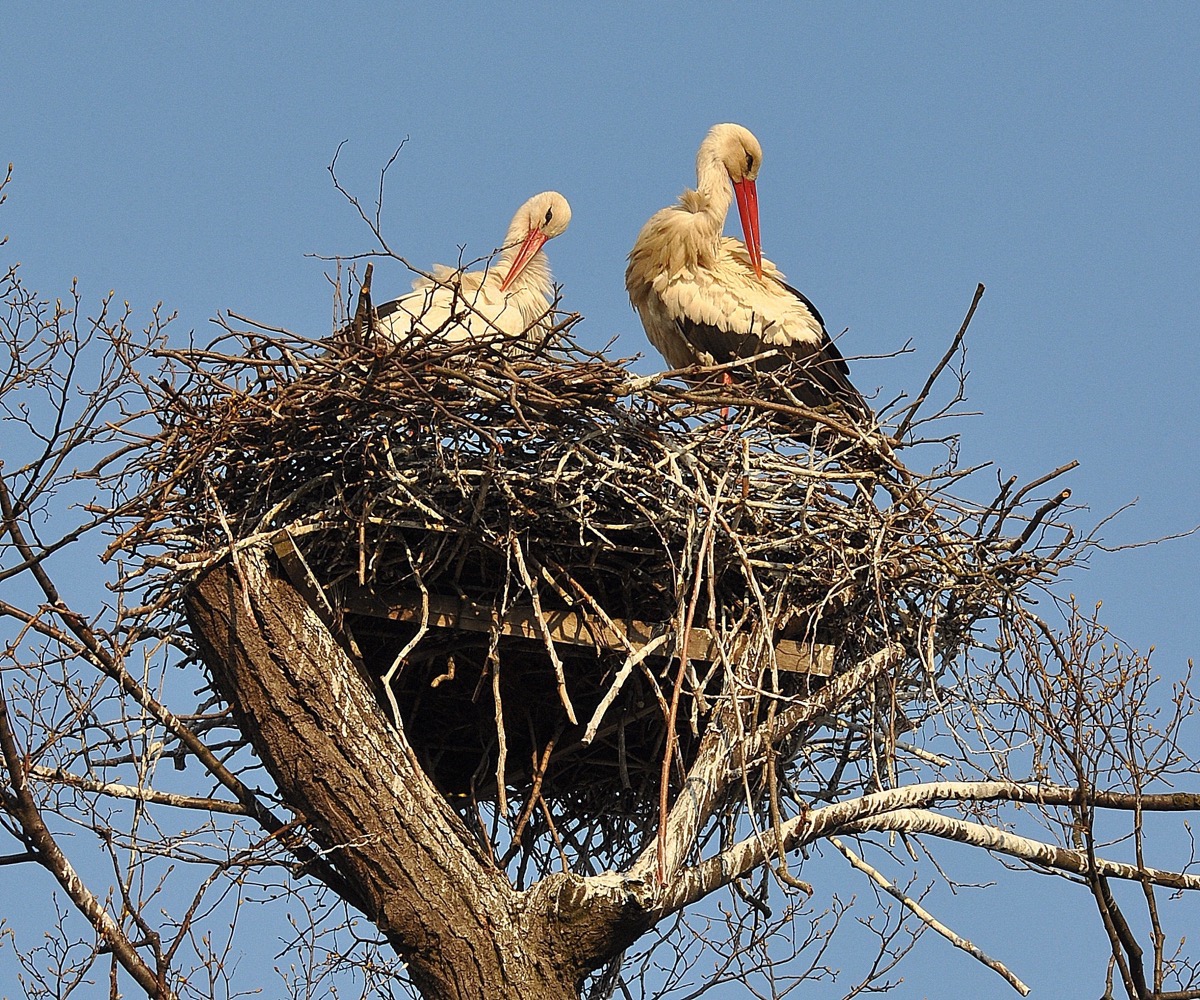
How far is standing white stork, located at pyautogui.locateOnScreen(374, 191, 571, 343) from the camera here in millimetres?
7426

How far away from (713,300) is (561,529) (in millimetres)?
2935

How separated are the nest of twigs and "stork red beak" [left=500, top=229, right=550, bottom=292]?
288cm

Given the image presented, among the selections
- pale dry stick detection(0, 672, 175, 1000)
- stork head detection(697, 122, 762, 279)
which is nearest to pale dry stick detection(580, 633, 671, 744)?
pale dry stick detection(0, 672, 175, 1000)

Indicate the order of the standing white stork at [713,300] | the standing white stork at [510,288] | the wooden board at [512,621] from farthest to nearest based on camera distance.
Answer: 1. the standing white stork at [713,300]
2. the standing white stork at [510,288]
3. the wooden board at [512,621]

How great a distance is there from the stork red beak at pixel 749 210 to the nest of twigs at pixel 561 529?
118 inches

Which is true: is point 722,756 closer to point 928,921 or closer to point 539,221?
point 928,921

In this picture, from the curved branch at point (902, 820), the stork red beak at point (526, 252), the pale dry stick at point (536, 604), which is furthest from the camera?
the stork red beak at point (526, 252)

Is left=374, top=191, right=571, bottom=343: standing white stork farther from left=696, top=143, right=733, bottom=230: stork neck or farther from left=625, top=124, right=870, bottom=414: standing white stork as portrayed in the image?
left=696, top=143, right=733, bottom=230: stork neck

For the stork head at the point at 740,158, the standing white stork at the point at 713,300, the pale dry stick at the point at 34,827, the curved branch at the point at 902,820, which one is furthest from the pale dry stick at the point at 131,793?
the stork head at the point at 740,158

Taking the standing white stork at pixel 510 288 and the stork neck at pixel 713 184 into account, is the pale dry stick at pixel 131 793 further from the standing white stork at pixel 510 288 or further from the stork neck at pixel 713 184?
the stork neck at pixel 713 184

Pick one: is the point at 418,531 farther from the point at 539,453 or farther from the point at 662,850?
the point at 662,850

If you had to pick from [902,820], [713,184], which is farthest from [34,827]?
[713,184]

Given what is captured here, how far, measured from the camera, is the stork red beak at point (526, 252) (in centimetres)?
864

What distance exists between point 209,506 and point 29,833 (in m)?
1.12
